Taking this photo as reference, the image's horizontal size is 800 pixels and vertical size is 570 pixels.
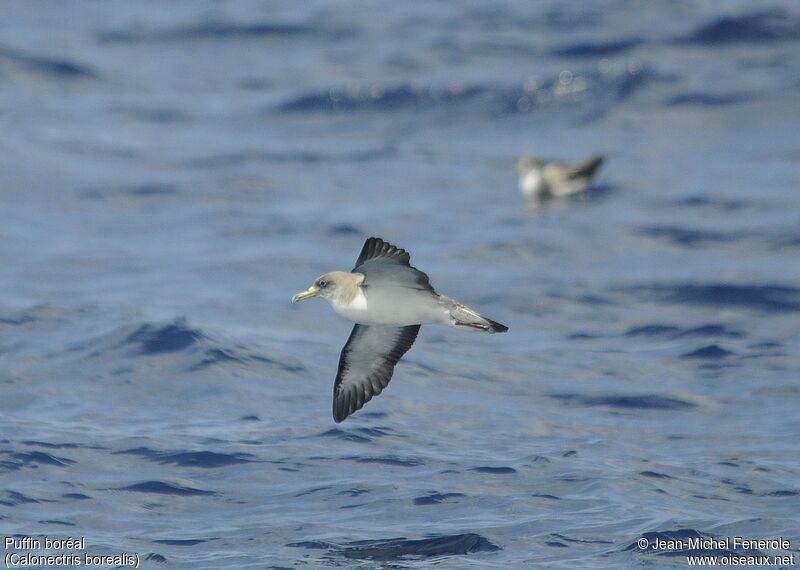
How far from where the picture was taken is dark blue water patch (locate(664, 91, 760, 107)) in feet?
70.0

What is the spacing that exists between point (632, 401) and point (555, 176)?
616 cm

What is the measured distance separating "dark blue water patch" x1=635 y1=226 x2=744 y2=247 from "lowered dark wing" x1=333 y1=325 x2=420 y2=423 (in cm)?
805

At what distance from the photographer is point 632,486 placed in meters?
10.6

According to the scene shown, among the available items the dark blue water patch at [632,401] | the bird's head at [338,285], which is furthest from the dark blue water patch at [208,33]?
the bird's head at [338,285]

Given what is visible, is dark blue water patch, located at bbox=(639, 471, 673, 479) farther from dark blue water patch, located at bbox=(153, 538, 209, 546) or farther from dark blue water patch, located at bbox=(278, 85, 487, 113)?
dark blue water patch, located at bbox=(278, 85, 487, 113)

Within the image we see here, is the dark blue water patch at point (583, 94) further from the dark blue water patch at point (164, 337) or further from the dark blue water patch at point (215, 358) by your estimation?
the dark blue water patch at point (215, 358)

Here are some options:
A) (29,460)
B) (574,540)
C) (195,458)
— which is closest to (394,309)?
(574,540)

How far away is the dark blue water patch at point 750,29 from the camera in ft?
75.8

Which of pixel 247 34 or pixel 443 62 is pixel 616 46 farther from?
pixel 247 34

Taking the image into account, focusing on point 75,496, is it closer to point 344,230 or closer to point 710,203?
point 344,230

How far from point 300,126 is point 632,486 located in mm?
12571

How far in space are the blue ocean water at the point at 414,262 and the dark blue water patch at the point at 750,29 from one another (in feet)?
0.23

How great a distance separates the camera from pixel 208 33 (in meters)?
26.2

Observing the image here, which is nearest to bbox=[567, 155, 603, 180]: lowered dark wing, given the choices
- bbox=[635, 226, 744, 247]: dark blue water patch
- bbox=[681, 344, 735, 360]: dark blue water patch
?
bbox=[635, 226, 744, 247]: dark blue water patch
